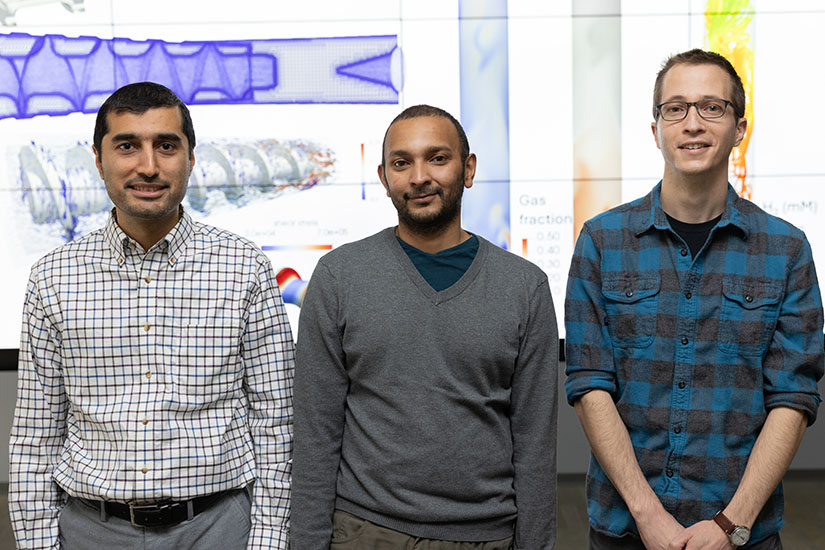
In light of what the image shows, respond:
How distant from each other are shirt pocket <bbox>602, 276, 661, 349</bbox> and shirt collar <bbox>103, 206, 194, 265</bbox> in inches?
33.4

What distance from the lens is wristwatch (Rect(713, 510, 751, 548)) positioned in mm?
1375

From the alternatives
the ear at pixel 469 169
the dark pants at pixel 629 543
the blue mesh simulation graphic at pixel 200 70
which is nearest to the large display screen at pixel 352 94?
the blue mesh simulation graphic at pixel 200 70

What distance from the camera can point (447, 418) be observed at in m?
1.34

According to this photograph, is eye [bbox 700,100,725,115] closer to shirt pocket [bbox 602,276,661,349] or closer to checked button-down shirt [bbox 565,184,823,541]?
checked button-down shirt [bbox 565,184,823,541]

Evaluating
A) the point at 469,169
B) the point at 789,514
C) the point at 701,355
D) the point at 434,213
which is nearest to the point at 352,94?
the point at 469,169

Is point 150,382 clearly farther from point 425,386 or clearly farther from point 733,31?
point 733,31

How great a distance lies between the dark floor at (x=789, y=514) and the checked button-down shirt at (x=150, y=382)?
1835mm

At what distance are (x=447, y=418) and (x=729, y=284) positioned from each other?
608 millimetres

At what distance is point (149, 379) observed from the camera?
1408 mm

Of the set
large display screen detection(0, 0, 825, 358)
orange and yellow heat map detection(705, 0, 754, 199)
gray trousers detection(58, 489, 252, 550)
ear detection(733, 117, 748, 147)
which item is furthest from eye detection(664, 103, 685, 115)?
orange and yellow heat map detection(705, 0, 754, 199)

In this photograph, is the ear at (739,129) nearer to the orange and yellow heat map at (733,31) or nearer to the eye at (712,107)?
the eye at (712,107)

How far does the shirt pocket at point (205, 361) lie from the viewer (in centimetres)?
140

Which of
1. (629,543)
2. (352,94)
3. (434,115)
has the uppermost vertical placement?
(352,94)

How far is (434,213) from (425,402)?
1.15 feet
